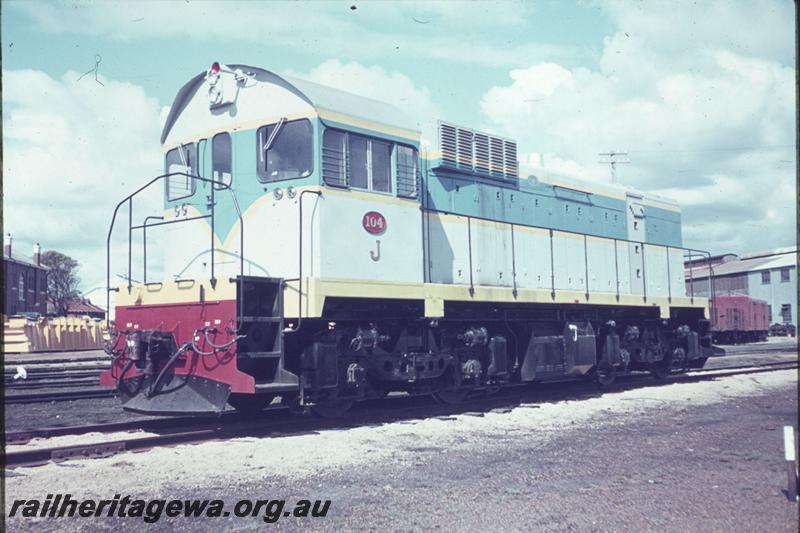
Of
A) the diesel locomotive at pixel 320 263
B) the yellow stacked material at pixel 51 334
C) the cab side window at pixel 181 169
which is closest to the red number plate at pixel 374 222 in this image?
the diesel locomotive at pixel 320 263

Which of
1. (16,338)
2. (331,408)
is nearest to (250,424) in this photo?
(331,408)

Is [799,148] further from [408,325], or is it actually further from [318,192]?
[408,325]

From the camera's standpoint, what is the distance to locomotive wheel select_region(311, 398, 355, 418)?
9.16m

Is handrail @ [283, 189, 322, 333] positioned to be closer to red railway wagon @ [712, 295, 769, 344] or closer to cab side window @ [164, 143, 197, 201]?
cab side window @ [164, 143, 197, 201]

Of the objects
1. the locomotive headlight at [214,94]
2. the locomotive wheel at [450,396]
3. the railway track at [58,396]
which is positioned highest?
the locomotive headlight at [214,94]

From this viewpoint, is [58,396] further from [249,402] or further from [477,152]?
[477,152]

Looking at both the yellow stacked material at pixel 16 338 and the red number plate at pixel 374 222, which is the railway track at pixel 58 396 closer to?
the red number plate at pixel 374 222

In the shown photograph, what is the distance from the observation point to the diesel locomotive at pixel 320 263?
27.4 feet

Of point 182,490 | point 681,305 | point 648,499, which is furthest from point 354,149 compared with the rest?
point 681,305

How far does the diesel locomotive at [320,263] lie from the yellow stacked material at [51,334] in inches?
913

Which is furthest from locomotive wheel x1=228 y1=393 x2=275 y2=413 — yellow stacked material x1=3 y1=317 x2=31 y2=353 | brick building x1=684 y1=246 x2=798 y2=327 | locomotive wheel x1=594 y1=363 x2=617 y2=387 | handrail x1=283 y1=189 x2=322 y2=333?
brick building x1=684 y1=246 x2=798 y2=327

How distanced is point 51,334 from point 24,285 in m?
29.6

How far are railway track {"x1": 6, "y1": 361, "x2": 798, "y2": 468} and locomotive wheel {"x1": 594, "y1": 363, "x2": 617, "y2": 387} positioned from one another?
0.56 meters

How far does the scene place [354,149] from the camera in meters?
8.98
